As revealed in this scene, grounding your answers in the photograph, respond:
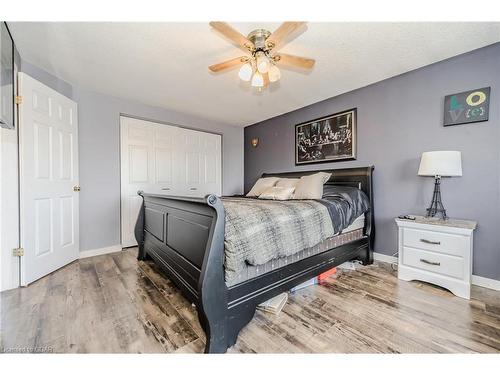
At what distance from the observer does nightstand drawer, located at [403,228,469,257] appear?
1.84 metres

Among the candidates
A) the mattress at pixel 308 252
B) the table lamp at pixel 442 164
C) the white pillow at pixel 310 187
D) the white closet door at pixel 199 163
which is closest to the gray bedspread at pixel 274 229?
the mattress at pixel 308 252

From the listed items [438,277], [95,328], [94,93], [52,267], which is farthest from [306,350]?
[94,93]

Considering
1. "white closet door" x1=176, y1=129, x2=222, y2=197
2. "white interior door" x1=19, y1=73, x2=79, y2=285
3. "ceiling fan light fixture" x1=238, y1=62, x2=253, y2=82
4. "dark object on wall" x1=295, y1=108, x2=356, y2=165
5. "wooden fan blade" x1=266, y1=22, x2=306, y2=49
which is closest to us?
"wooden fan blade" x1=266, y1=22, x2=306, y2=49

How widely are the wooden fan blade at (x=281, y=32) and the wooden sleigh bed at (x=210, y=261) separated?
4.12 feet

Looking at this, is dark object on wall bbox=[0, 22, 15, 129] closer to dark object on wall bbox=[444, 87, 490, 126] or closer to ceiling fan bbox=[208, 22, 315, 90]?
ceiling fan bbox=[208, 22, 315, 90]

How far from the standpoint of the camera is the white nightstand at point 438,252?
1807 mm

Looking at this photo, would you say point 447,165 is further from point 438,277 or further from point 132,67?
point 132,67

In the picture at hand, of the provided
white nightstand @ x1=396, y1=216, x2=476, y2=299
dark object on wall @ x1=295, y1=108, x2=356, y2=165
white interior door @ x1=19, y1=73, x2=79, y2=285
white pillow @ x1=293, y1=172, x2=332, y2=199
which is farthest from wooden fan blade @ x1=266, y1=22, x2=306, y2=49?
white interior door @ x1=19, y1=73, x2=79, y2=285

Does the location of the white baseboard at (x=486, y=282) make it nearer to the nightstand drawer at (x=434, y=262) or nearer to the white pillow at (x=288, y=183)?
the nightstand drawer at (x=434, y=262)

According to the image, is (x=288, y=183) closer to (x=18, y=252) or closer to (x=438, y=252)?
(x=438, y=252)

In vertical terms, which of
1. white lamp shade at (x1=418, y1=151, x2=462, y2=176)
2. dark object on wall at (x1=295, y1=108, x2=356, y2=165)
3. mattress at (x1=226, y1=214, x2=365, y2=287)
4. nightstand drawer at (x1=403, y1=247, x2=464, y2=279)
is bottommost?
nightstand drawer at (x1=403, y1=247, x2=464, y2=279)

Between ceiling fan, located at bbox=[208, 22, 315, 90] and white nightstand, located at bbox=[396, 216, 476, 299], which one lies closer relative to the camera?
ceiling fan, located at bbox=[208, 22, 315, 90]

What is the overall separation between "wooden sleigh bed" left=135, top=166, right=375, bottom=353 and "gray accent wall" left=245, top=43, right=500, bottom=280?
0.42 meters
